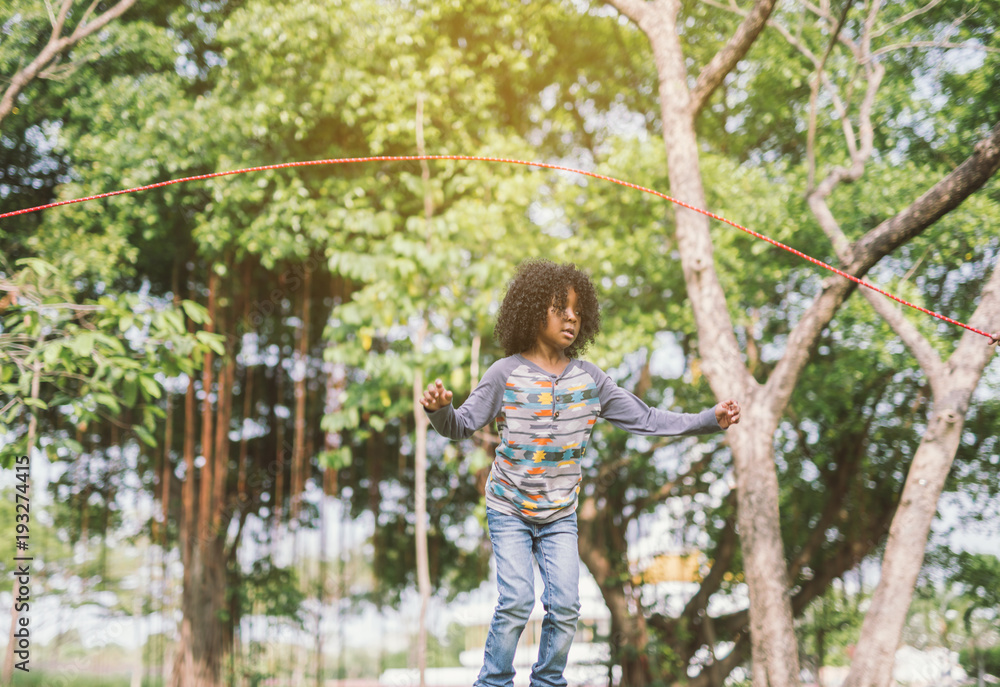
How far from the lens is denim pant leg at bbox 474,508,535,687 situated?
1.88 m

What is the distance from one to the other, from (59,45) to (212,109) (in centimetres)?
102

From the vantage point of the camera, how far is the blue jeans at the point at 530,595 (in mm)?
1888

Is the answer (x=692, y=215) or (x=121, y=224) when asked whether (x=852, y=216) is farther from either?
(x=121, y=224)

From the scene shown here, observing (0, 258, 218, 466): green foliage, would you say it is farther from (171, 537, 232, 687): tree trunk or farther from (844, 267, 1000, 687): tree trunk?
(844, 267, 1000, 687): tree trunk

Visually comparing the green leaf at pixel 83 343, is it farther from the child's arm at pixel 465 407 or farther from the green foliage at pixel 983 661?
the green foliage at pixel 983 661

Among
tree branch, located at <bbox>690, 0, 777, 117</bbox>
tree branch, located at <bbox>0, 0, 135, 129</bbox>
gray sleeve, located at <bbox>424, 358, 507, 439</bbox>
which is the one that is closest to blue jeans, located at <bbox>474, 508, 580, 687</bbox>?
gray sleeve, located at <bbox>424, 358, 507, 439</bbox>

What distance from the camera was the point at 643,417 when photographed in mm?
2068

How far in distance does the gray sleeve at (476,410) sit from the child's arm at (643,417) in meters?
0.29

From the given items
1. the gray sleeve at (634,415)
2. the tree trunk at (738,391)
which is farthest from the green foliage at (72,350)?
the tree trunk at (738,391)

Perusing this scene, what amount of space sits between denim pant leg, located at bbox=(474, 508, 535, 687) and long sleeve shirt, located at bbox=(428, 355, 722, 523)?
0.05 meters

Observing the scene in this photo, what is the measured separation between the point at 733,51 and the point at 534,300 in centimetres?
298

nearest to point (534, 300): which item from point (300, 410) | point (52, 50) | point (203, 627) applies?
point (52, 50)

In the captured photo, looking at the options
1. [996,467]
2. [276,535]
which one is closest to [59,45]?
[276,535]

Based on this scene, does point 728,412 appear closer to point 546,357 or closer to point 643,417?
point 643,417
